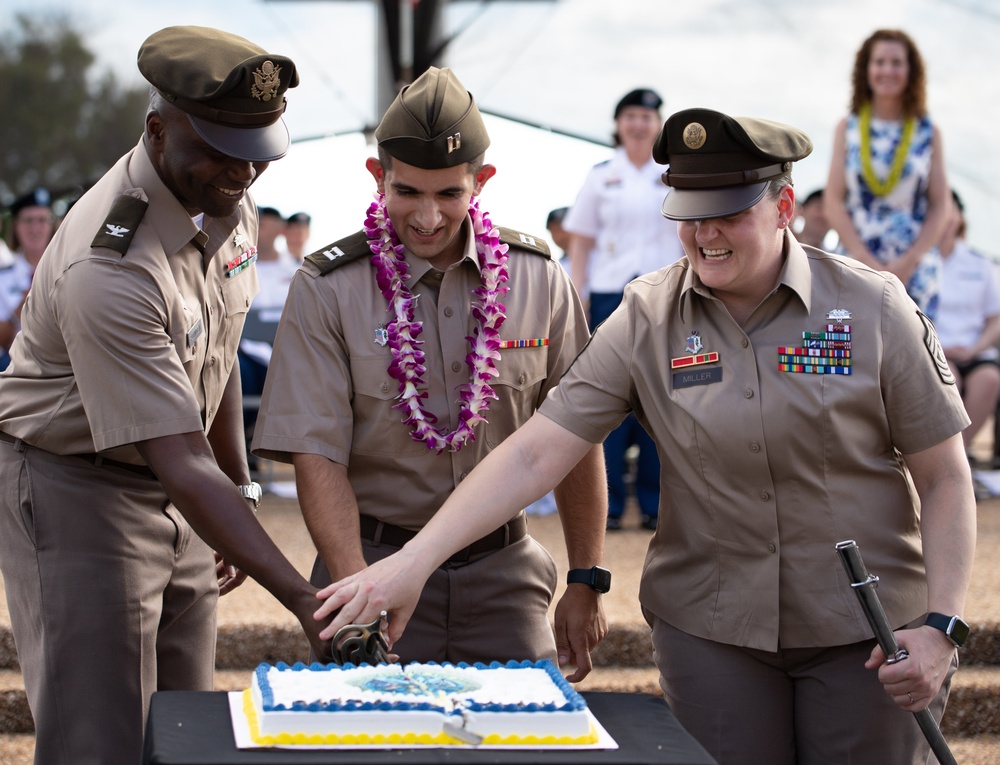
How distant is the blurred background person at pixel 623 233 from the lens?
6.00 m

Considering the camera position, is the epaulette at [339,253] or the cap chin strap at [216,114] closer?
the cap chin strap at [216,114]

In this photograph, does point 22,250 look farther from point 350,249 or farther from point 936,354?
point 936,354

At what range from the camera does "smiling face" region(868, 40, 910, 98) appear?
5527 millimetres

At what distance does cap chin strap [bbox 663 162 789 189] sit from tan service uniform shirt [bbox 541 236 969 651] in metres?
0.19

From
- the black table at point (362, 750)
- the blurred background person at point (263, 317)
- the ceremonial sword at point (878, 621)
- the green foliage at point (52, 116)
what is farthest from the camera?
the green foliage at point (52, 116)

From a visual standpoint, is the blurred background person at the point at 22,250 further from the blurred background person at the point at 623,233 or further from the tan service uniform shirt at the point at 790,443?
the tan service uniform shirt at the point at 790,443

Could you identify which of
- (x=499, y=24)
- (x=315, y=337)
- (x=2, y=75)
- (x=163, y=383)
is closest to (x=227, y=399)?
(x=315, y=337)

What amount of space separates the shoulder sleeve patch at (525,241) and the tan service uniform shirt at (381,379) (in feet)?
0.17

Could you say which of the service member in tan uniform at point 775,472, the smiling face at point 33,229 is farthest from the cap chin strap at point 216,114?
the smiling face at point 33,229

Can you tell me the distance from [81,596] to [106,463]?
0.29 m

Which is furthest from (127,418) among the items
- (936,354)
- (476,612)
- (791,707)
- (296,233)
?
(296,233)

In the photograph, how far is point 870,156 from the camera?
563 centimetres

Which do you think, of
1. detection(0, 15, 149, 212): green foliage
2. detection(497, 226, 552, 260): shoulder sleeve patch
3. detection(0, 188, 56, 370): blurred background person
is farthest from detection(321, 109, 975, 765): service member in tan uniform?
detection(0, 15, 149, 212): green foliage

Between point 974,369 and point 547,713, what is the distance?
592 centimetres
